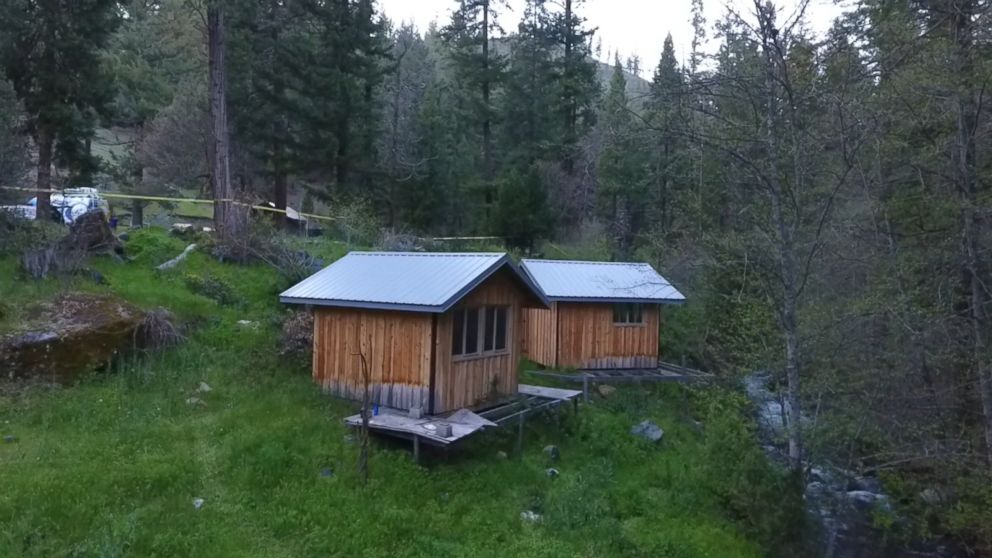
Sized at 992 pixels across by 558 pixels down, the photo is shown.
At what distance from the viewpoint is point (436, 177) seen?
1244 inches

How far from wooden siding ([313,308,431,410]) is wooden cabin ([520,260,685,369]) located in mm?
7151

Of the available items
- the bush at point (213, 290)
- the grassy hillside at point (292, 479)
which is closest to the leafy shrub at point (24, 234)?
the grassy hillside at point (292, 479)

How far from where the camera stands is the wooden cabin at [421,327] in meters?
13.4

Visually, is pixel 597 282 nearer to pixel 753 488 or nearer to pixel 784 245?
pixel 784 245

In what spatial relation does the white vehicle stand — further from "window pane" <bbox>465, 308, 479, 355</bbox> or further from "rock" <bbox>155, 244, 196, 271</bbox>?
"window pane" <bbox>465, 308, 479, 355</bbox>

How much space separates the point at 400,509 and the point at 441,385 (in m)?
3.13

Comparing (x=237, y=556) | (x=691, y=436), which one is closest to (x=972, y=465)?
(x=691, y=436)

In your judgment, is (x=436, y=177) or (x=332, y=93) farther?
(x=436, y=177)

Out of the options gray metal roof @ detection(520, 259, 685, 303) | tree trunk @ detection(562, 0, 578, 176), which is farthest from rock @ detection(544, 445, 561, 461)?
tree trunk @ detection(562, 0, 578, 176)

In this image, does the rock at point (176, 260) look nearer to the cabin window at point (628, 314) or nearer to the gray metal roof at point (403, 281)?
the gray metal roof at point (403, 281)

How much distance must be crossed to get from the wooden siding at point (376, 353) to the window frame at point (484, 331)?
2.53 ft

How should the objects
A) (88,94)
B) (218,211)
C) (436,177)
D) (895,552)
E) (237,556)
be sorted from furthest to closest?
(436,177), (218,211), (88,94), (895,552), (237,556)

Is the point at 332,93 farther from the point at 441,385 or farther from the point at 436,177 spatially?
the point at 441,385

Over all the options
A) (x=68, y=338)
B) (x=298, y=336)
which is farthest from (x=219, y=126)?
(x=68, y=338)
